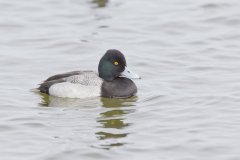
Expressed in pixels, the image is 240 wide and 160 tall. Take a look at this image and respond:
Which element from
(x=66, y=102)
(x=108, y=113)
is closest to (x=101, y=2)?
(x=66, y=102)

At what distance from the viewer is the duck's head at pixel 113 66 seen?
13898 mm

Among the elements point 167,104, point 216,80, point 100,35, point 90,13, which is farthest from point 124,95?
point 90,13

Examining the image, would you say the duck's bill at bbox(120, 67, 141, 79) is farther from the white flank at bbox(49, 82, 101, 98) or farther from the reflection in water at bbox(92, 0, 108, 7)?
the reflection in water at bbox(92, 0, 108, 7)

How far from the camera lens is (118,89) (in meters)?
13.8

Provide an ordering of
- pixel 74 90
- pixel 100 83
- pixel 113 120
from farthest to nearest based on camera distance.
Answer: pixel 100 83
pixel 74 90
pixel 113 120

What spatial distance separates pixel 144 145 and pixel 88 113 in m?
1.94

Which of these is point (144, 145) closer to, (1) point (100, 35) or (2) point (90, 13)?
(1) point (100, 35)

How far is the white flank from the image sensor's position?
13797 millimetres

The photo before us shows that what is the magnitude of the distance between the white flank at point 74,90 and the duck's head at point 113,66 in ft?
1.01

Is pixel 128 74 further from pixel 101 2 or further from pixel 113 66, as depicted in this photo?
pixel 101 2

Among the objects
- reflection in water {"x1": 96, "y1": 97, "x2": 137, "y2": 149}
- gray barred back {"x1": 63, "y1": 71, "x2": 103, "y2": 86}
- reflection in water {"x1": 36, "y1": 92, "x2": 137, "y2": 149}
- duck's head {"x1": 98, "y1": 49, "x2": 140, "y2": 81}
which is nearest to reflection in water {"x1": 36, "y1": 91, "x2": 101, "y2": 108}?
reflection in water {"x1": 36, "y1": 92, "x2": 137, "y2": 149}

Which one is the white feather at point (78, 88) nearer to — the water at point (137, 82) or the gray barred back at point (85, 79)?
the gray barred back at point (85, 79)

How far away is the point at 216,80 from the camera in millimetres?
14594

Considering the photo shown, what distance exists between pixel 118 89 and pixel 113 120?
1.47 meters
